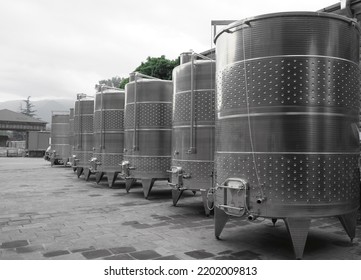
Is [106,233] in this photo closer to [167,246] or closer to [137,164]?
[167,246]

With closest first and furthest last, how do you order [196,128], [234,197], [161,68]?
1. [234,197]
2. [196,128]
3. [161,68]

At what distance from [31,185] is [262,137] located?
36.9ft

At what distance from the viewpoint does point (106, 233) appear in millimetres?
5938

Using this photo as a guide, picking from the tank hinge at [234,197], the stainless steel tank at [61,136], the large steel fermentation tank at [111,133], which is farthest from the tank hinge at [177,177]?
the stainless steel tank at [61,136]

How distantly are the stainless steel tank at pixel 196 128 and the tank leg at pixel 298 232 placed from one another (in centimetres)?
324

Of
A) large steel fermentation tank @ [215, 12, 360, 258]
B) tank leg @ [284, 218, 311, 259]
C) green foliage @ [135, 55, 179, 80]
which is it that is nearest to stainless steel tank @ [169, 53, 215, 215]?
large steel fermentation tank @ [215, 12, 360, 258]

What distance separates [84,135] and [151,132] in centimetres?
607

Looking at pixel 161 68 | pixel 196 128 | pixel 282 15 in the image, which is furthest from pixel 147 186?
pixel 161 68

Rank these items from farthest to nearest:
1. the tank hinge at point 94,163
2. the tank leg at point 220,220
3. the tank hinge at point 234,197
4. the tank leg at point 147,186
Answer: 1. the tank hinge at point 94,163
2. the tank leg at point 147,186
3. the tank leg at point 220,220
4. the tank hinge at point 234,197

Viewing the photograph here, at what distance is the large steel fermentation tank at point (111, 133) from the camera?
1252 centimetres

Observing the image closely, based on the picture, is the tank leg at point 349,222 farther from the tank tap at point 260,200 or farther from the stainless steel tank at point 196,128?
the stainless steel tank at point 196,128

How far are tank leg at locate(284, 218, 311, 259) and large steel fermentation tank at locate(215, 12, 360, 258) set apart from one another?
13 mm

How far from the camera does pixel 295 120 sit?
447cm

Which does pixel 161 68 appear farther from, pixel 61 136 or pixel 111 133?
pixel 111 133
